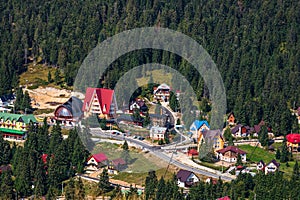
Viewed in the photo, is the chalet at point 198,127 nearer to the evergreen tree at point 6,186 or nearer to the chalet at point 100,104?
the chalet at point 100,104

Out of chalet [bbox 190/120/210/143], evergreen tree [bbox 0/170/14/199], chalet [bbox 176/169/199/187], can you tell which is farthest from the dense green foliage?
chalet [bbox 190/120/210/143]

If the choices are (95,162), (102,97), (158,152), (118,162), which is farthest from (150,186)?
(102,97)

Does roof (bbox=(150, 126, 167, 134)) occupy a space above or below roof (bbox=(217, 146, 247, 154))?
above

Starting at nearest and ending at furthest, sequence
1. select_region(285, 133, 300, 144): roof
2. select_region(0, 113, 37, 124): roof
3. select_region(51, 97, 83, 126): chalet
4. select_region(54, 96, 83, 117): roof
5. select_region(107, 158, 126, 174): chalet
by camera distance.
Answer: select_region(107, 158, 126, 174): chalet < select_region(285, 133, 300, 144): roof < select_region(0, 113, 37, 124): roof < select_region(51, 97, 83, 126): chalet < select_region(54, 96, 83, 117): roof

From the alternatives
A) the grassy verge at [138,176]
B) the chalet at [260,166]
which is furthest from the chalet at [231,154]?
the grassy verge at [138,176]

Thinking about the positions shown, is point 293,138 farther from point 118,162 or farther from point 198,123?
point 118,162

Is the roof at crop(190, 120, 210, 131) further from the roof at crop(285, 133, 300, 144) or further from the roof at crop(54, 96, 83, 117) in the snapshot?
the roof at crop(54, 96, 83, 117)

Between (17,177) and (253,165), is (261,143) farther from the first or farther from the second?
(17,177)
